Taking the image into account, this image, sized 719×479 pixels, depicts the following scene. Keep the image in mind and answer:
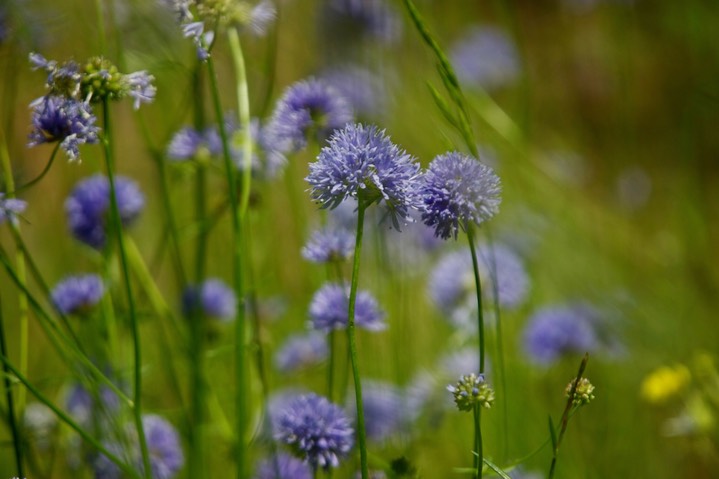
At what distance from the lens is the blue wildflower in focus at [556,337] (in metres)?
0.99

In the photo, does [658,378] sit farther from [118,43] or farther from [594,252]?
Answer: [118,43]

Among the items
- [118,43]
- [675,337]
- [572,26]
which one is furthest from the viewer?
[572,26]

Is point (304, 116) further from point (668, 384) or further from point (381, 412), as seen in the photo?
point (668, 384)

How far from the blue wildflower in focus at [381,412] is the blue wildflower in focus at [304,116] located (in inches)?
10.3

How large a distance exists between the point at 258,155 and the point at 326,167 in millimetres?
341

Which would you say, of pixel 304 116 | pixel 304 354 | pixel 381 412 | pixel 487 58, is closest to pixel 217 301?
pixel 304 354

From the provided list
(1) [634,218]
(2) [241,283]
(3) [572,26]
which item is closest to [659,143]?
(1) [634,218]

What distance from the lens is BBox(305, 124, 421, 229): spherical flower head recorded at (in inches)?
17.7

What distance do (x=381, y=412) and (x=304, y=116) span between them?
1.04 ft

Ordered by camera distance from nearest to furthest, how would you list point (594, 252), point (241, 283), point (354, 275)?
point (354, 275)
point (241, 283)
point (594, 252)

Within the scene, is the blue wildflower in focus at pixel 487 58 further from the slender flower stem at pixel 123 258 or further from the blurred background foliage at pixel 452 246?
the slender flower stem at pixel 123 258

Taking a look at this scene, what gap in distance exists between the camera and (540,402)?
1.13 metres

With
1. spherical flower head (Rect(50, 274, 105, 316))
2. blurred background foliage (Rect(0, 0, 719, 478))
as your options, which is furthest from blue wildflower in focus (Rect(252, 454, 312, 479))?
spherical flower head (Rect(50, 274, 105, 316))

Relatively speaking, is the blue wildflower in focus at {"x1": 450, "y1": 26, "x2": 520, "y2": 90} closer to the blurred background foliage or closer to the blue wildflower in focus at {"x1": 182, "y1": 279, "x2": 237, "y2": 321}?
the blurred background foliage
